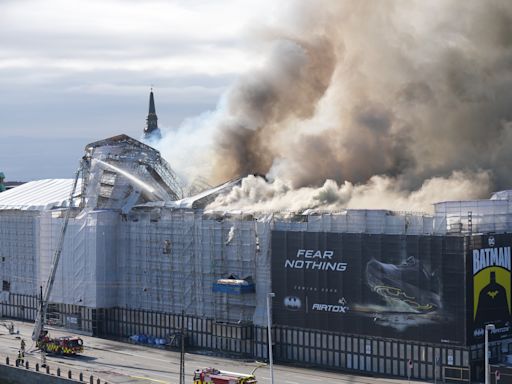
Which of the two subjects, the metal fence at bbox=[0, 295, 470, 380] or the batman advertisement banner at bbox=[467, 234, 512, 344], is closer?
the batman advertisement banner at bbox=[467, 234, 512, 344]

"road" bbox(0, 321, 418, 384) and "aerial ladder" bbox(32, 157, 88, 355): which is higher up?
"aerial ladder" bbox(32, 157, 88, 355)

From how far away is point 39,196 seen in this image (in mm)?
143125

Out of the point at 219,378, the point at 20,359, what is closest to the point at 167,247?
the point at 20,359

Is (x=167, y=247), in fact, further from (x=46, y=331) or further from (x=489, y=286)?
(x=489, y=286)

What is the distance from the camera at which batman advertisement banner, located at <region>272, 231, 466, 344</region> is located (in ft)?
310

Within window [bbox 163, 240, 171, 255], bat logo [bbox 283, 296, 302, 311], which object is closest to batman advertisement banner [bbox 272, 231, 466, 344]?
bat logo [bbox 283, 296, 302, 311]

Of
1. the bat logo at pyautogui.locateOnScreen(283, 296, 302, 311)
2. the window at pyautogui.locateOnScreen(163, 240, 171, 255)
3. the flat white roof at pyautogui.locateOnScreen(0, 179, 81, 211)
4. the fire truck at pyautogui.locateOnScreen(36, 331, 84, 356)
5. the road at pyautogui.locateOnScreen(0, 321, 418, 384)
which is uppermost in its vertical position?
the flat white roof at pyautogui.locateOnScreen(0, 179, 81, 211)

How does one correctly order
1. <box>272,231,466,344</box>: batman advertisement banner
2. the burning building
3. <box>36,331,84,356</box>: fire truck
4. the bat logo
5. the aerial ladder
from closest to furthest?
1. <box>272,231,466,344</box>: batman advertisement banner
2. the burning building
3. the bat logo
4. <box>36,331,84,356</box>: fire truck
5. the aerial ladder

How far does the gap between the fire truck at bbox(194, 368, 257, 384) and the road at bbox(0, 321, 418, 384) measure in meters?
4.57

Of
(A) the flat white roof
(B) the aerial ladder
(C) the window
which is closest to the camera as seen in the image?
(B) the aerial ladder

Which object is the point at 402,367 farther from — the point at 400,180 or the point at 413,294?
the point at 400,180

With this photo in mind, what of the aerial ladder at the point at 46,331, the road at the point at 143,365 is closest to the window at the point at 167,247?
the road at the point at 143,365

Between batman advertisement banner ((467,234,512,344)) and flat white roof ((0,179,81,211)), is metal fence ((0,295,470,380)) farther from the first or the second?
flat white roof ((0,179,81,211))

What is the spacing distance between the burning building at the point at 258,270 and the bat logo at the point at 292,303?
0.09 meters
